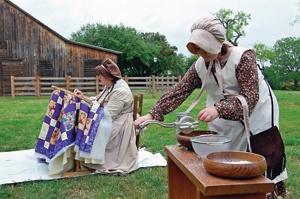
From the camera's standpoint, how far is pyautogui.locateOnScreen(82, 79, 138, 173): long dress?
405 centimetres

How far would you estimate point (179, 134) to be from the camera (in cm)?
177

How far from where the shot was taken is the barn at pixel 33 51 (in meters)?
16.3

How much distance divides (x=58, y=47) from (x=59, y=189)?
46.4 feet

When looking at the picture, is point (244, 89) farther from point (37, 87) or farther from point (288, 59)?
point (288, 59)

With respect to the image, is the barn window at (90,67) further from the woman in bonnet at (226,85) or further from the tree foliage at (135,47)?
the woman in bonnet at (226,85)

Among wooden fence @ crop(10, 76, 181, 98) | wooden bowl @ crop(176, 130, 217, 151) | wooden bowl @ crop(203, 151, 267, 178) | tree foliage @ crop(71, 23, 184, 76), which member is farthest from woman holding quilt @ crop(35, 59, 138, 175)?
tree foliage @ crop(71, 23, 184, 76)

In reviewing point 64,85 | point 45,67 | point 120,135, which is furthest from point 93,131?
point 45,67

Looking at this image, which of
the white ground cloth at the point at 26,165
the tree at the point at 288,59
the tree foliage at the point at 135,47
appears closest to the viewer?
the white ground cloth at the point at 26,165

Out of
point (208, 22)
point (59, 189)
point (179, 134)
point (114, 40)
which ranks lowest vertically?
point (59, 189)

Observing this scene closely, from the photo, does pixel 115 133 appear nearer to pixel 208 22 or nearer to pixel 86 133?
pixel 86 133

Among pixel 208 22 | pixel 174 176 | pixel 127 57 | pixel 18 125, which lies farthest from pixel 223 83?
pixel 127 57

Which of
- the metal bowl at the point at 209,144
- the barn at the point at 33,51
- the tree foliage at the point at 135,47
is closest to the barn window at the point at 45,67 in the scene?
the barn at the point at 33,51

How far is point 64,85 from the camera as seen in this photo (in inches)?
618

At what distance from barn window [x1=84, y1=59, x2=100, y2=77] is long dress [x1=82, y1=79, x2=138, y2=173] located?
1341 centimetres
